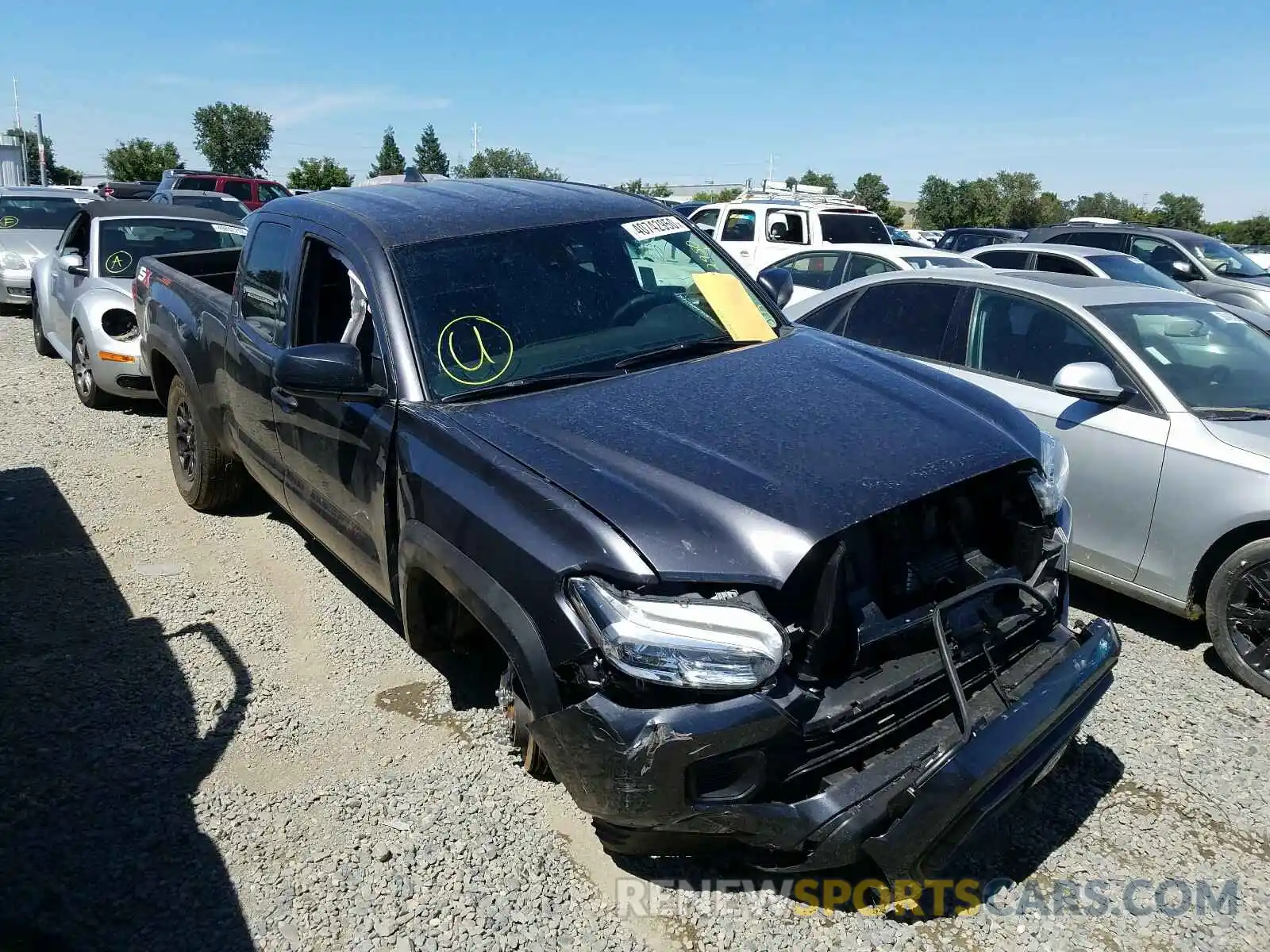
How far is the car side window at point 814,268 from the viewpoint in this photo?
1091cm

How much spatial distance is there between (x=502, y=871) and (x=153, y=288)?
15.3 ft

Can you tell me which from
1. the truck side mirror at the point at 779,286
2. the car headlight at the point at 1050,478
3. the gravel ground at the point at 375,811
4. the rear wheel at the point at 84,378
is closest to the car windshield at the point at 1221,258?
the gravel ground at the point at 375,811

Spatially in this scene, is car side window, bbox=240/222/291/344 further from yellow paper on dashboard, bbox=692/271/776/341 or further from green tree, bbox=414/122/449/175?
green tree, bbox=414/122/449/175

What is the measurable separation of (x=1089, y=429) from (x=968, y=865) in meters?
2.38

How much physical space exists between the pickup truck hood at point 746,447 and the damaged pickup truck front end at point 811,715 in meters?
0.09

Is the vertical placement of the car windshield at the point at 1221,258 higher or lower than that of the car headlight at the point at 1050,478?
higher

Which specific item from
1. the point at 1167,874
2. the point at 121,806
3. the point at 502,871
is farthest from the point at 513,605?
the point at 1167,874

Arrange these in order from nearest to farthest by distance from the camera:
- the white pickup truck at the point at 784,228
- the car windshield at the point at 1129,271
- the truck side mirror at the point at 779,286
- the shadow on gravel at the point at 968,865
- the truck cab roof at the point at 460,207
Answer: the shadow on gravel at the point at 968,865, the truck cab roof at the point at 460,207, the truck side mirror at the point at 779,286, the car windshield at the point at 1129,271, the white pickup truck at the point at 784,228

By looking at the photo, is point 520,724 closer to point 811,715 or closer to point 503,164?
point 811,715

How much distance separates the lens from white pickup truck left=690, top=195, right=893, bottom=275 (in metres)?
14.7

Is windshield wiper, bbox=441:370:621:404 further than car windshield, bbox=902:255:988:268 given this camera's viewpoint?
No

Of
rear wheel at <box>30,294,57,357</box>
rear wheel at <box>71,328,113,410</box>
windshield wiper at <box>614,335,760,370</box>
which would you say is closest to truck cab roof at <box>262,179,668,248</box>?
windshield wiper at <box>614,335,760,370</box>

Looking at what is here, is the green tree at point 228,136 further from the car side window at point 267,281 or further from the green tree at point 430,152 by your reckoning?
the car side window at point 267,281

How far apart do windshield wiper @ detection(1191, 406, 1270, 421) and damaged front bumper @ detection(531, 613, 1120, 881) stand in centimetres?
239
